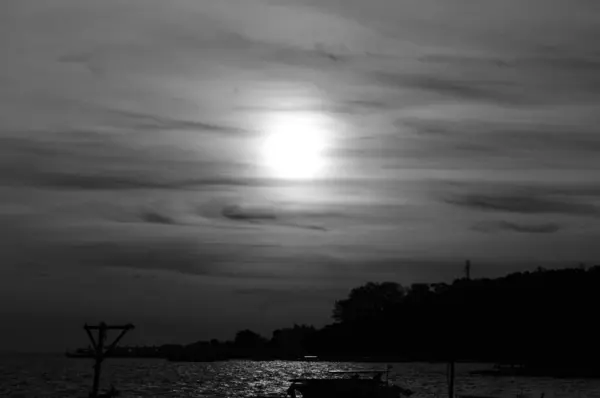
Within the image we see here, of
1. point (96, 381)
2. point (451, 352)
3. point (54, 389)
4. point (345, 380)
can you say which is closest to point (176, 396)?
point (54, 389)

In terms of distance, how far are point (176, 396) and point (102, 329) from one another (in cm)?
9442

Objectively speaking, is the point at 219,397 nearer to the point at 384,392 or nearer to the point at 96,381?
the point at 384,392

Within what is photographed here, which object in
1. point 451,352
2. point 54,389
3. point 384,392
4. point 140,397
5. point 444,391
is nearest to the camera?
point 451,352

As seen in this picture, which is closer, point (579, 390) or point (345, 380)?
point (345, 380)

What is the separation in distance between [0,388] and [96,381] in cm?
12066

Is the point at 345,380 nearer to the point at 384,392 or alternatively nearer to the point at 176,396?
the point at 384,392

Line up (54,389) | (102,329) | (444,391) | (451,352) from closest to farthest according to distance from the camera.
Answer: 1. (102,329)
2. (451,352)
3. (444,391)
4. (54,389)

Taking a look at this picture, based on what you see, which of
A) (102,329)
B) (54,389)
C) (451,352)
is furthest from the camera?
(54,389)

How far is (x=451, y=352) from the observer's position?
8600 centimetres

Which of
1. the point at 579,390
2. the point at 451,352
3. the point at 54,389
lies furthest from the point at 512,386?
the point at 451,352

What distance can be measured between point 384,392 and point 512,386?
277 ft

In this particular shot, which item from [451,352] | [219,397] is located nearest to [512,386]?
[219,397]

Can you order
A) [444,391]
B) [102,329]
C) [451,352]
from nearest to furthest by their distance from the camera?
[102,329] → [451,352] → [444,391]

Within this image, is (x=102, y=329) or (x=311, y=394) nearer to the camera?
(x=102, y=329)
